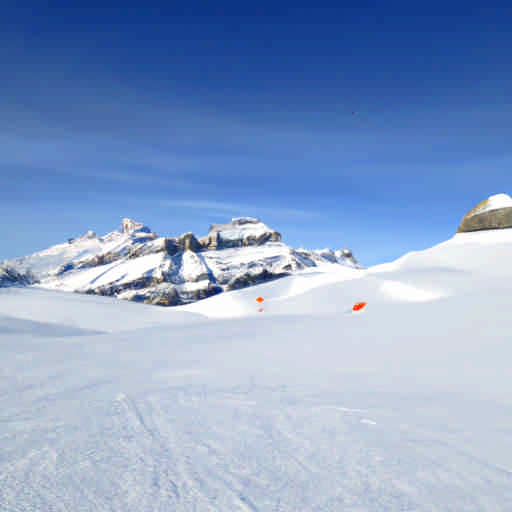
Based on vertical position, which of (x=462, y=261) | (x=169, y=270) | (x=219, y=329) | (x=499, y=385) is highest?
(x=169, y=270)

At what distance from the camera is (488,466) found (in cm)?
192

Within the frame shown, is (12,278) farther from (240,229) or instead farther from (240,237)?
(240,229)

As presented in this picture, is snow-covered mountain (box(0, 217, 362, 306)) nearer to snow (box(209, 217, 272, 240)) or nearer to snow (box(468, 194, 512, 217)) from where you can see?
snow (box(209, 217, 272, 240))

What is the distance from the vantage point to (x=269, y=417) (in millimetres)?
2582

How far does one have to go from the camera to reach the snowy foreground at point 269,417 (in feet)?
5.03

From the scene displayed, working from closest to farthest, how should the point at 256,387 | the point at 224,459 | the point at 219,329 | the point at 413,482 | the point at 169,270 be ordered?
1. the point at 413,482
2. the point at 224,459
3. the point at 256,387
4. the point at 219,329
5. the point at 169,270

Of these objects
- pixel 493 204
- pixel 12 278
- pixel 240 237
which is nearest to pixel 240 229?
pixel 240 237

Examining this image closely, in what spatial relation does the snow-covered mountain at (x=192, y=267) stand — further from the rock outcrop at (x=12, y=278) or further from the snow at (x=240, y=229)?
the rock outcrop at (x=12, y=278)

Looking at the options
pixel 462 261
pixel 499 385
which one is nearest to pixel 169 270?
pixel 462 261

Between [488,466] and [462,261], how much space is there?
41.8 ft

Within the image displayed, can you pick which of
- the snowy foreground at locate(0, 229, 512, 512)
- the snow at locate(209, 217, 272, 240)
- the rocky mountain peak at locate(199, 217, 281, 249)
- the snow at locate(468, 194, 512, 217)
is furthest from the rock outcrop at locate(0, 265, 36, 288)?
the snow at locate(209, 217, 272, 240)

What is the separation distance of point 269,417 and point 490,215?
1836cm

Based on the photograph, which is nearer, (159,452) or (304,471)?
(304,471)

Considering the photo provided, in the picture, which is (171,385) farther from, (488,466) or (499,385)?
(499,385)
